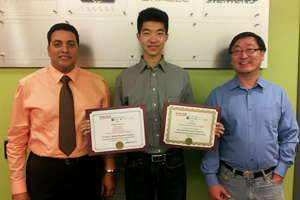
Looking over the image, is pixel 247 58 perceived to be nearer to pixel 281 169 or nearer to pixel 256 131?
pixel 256 131

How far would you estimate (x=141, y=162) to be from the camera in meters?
1.25

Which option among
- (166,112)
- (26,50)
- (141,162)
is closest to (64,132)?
(141,162)

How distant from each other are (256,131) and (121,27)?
1307mm

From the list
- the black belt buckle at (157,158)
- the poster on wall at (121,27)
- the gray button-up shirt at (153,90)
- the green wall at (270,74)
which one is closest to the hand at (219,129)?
the gray button-up shirt at (153,90)

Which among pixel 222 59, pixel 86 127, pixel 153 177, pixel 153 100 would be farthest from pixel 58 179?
pixel 222 59

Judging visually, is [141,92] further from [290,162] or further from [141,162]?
[290,162]

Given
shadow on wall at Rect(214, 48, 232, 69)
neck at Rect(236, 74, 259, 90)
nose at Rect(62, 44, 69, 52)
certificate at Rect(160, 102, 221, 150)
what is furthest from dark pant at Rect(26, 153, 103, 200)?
shadow on wall at Rect(214, 48, 232, 69)

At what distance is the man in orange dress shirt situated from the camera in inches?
48.4

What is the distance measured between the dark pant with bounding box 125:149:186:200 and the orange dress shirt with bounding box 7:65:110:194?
358 millimetres

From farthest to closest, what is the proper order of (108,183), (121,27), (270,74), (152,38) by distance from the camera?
(270,74) → (121,27) → (108,183) → (152,38)

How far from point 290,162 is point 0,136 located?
7.52 ft

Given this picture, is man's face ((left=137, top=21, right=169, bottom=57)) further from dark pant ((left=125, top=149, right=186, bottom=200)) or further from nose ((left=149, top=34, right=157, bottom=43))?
dark pant ((left=125, top=149, right=186, bottom=200))

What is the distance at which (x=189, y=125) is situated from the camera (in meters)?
1.19

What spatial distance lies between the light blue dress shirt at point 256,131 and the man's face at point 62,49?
1095mm
